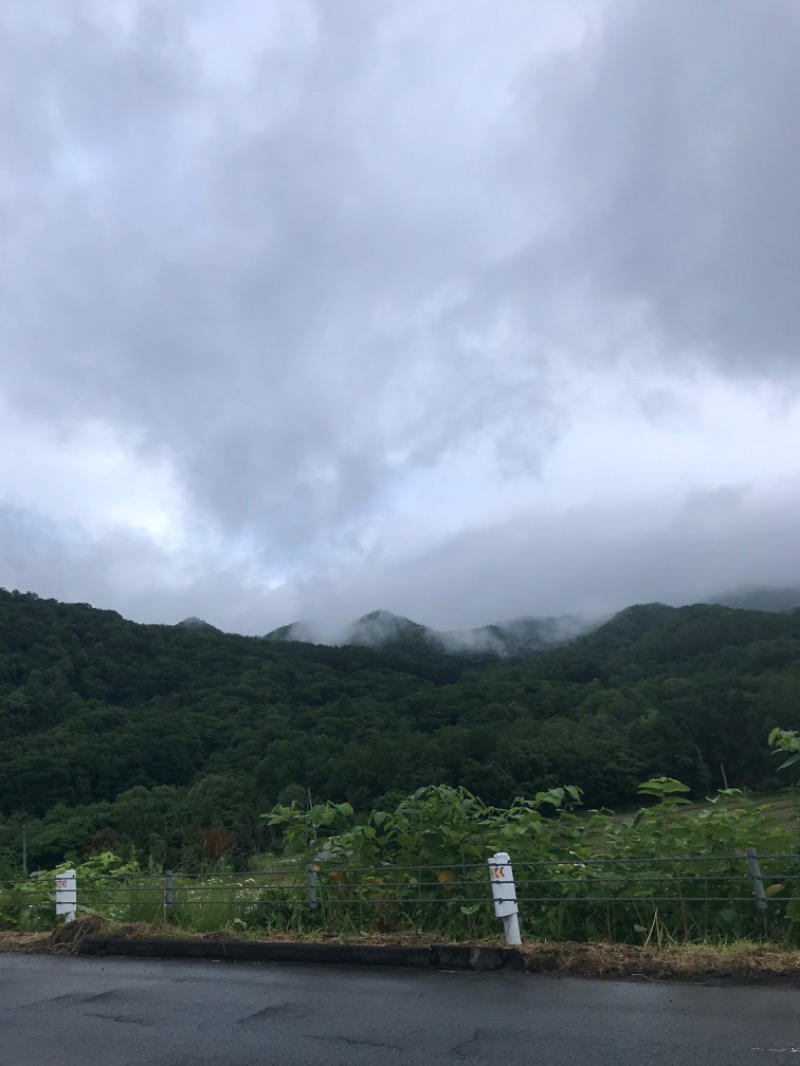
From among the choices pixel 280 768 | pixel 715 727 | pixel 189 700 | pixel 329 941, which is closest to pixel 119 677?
pixel 189 700

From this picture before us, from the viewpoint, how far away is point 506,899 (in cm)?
670

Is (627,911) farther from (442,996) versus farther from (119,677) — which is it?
(119,677)

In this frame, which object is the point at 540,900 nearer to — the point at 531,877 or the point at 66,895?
the point at 531,877

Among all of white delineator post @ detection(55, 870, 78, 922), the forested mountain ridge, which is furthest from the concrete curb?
the forested mountain ridge

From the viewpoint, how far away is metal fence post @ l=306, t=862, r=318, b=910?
26.9 feet

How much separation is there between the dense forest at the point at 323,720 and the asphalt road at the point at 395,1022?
5554 mm

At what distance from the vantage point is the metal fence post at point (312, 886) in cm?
819

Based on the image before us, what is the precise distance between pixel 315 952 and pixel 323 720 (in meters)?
56.9

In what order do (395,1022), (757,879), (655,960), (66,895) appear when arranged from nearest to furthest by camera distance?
1. (395,1022)
2. (655,960)
3. (757,879)
4. (66,895)

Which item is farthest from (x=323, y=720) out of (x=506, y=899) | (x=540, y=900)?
(x=506, y=899)

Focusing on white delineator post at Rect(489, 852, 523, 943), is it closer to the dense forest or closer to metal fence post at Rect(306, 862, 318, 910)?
metal fence post at Rect(306, 862, 318, 910)

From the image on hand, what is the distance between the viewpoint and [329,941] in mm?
7609

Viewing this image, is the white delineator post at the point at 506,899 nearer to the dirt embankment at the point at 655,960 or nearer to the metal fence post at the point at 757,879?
the dirt embankment at the point at 655,960

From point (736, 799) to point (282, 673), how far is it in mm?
75987
